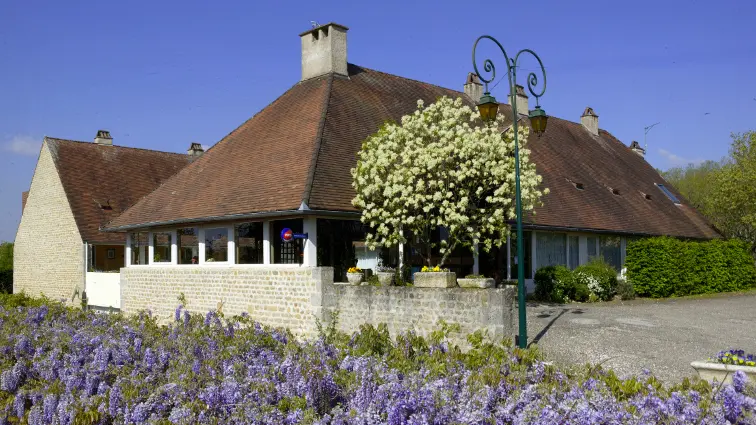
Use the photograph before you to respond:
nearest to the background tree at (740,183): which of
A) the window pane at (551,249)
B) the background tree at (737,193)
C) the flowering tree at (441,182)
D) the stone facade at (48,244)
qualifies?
the background tree at (737,193)

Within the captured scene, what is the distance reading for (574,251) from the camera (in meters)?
23.3

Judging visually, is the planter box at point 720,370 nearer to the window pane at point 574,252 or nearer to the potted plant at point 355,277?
the potted plant at point 355,277

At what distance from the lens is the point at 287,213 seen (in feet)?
51.0

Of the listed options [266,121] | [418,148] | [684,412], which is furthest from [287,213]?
[684,412]

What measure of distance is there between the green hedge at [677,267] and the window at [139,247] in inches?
619

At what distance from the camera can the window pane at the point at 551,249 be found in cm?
2192

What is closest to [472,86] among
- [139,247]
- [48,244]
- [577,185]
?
[577,185]

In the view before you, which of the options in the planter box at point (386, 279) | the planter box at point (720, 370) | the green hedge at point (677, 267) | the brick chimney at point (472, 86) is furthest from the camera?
the brick chimney at point (472, 86)

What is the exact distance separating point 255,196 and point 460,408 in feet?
39.2

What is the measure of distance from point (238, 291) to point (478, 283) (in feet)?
23.8

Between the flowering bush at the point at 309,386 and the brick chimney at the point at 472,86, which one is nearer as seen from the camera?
the flowering bush at the point at 309,386

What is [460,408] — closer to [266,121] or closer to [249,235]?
[249,235]

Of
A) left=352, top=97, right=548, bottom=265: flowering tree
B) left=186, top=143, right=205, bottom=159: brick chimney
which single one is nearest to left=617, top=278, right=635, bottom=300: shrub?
left=352, top=97, right=548, bottom=265: flowering tree

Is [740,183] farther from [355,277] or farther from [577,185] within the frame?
[355,277]
